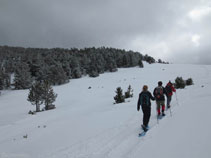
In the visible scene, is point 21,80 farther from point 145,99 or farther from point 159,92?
point 145,99

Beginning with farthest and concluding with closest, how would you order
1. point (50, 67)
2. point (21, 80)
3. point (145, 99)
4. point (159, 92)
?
point (50, 67)
point (21, 80)
point (159, 92)
point (145, 99)

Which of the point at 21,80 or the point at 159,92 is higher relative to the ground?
the point at 21,80

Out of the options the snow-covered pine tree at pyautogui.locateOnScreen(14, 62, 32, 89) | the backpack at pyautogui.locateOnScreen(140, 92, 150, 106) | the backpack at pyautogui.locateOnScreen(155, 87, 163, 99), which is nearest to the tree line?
the snow-covered pine tree at pyautogui.locateOnScreen(14, 62, 32, 89)

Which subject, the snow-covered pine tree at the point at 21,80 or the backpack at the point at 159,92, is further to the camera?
the snow-covered pine tree at the point at 21,80

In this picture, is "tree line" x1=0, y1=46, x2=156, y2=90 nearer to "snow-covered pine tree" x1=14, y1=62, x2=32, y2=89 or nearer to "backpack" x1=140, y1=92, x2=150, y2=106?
"snow-covered pine tree" x1=14, y1=62, x2=32, y2=89

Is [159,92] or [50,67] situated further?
[50,67]

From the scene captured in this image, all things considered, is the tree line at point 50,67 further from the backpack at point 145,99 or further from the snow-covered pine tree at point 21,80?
the backpack at point 145,99

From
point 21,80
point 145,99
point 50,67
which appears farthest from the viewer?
point 50,67

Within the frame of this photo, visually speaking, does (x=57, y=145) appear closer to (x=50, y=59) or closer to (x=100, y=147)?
(x=100, y=147)

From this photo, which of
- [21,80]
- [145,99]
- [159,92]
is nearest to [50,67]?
[21,80]

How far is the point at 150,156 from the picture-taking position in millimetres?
3832

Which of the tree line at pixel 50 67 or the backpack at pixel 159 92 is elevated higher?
the tree line at pixel 50 67

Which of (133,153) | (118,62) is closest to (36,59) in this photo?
(118,62)

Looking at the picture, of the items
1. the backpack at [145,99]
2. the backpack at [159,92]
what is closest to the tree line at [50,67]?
the backpack at [159,92]
